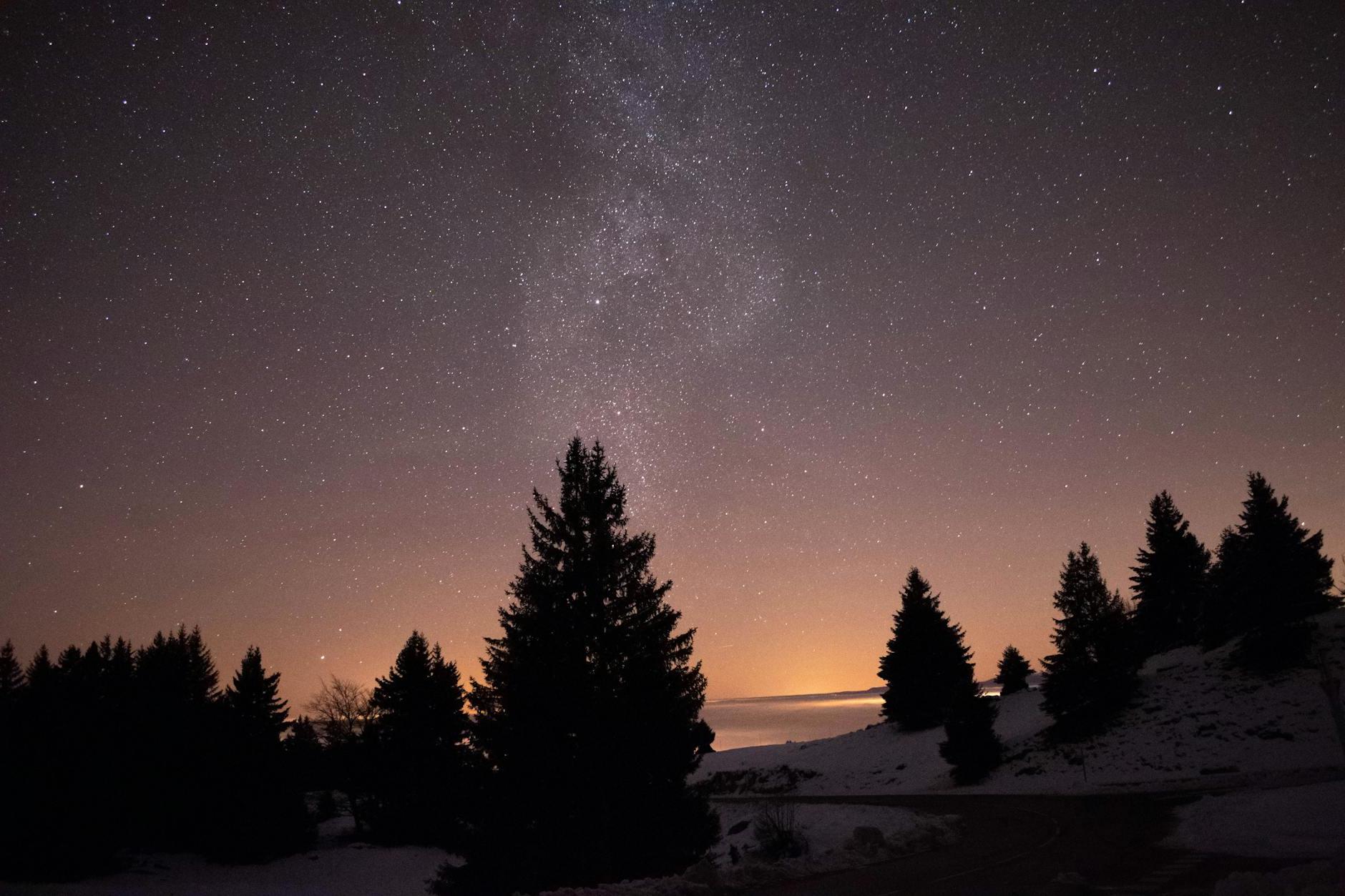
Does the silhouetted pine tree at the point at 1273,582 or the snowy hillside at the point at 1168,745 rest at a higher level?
the silhouetted pine tree at the point at 1273,582

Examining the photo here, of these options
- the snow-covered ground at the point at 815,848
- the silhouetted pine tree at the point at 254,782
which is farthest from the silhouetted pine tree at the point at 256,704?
the snow-covered ground at the point at 815,848

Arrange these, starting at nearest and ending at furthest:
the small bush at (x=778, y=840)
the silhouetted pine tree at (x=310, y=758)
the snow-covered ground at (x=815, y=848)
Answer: the snow-covered ground at (x=815, y=848)
the small bush at (x=778, y=840)
the silhouetted pine tree at (x=310, y=758)

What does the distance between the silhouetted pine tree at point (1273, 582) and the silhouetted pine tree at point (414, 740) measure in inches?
1625

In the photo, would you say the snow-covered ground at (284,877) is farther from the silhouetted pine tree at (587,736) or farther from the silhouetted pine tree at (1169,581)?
the silhouetted pine tree at (1169,581)

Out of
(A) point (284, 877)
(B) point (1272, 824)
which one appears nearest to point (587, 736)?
(B) point (1272, 824)

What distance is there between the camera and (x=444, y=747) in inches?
1613

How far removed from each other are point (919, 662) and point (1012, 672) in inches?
469

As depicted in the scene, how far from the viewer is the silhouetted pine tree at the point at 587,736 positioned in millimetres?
16500

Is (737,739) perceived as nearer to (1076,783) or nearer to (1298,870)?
(1076,783)

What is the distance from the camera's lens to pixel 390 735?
134ft

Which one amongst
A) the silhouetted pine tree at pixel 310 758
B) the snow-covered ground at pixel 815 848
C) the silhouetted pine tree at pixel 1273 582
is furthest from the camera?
the silhouetted pine tree at pixel 310 758

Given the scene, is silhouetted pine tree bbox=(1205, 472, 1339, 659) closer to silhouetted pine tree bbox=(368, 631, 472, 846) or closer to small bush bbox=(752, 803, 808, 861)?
small bush bbox=(752, 803, 808, 861)

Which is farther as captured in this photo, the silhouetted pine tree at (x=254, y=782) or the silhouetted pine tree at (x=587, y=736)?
the silhouetted pine tree at (x=254, y=782)

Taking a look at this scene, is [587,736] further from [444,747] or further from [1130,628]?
[1130,628]
